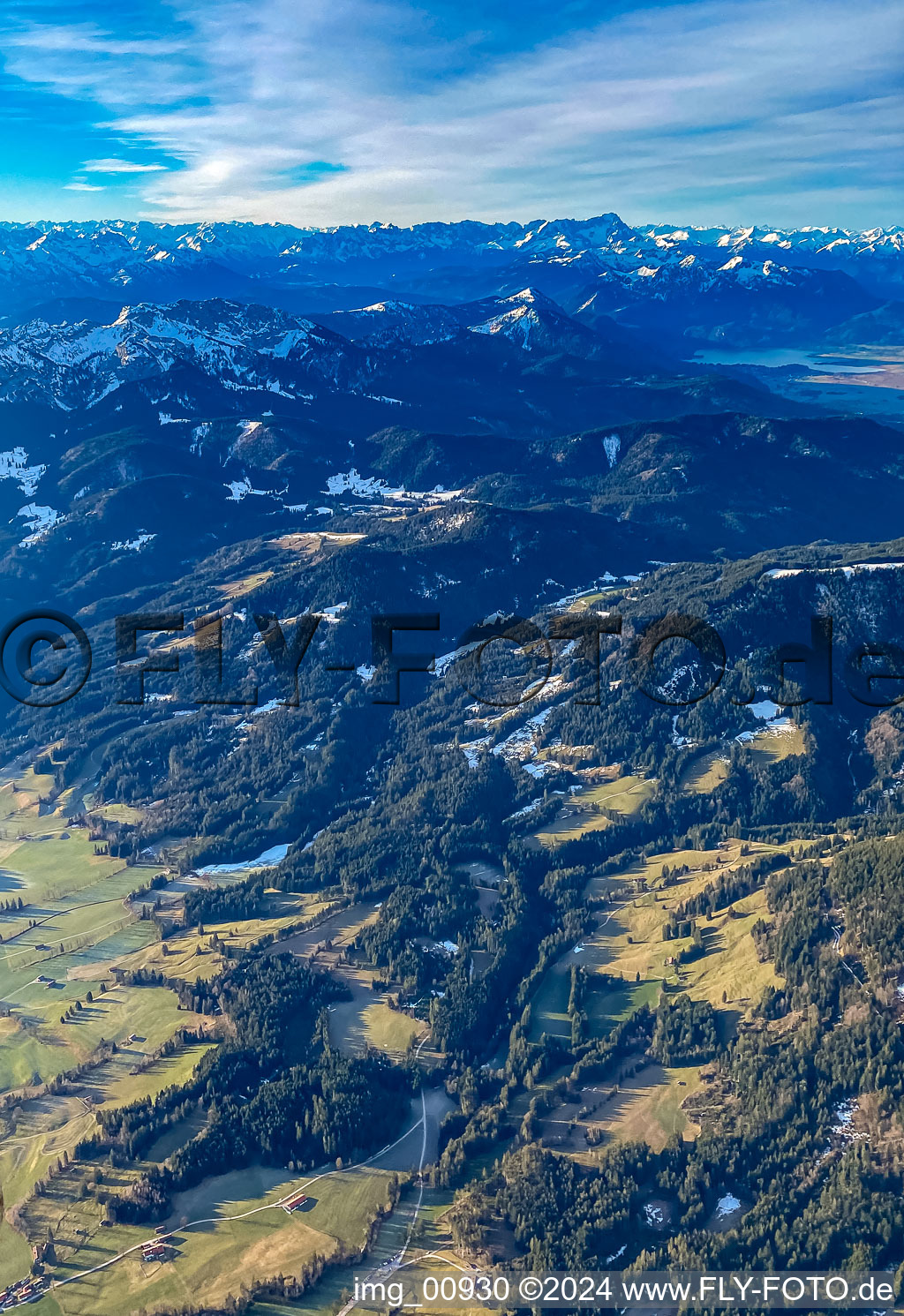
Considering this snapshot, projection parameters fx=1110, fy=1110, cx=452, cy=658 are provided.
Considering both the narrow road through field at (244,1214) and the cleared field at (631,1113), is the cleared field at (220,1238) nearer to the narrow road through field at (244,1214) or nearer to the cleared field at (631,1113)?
the narrow road through field at (244,1214)

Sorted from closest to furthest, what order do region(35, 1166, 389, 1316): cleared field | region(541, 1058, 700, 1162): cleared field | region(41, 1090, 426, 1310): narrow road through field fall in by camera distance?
region(35, 1166, 389, 1316): cleared field < region(41, 1090, 426, 1310): narrow road through field < region(541, 1058, 700, 1162): cleared field

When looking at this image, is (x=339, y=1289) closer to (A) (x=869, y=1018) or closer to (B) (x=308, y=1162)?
(B) (x=308, y=1162)

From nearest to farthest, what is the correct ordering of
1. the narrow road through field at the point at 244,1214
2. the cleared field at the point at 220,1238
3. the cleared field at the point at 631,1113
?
1. the cleared field at the point at 220,1238
2. the narrow road through field at the point at 244,1214
3. the cleared field at the point at 631,1113

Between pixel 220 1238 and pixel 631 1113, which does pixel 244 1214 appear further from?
pixel 631 1113

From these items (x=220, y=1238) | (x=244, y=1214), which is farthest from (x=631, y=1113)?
(x=220, y=1238)

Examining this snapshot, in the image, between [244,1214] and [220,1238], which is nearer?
[220,1238]

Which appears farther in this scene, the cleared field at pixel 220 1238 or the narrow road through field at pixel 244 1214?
the narrow road through field at pixel 244 1214

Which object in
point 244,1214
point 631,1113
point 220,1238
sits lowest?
point 220,1238

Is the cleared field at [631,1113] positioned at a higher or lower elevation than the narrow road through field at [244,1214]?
higher

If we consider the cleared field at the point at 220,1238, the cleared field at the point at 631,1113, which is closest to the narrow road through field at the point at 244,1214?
the cleared field at the point at 220,1238

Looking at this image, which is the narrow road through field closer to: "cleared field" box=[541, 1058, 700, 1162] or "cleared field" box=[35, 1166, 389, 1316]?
"cleared field" box=[35, 1166, 389, 1316]

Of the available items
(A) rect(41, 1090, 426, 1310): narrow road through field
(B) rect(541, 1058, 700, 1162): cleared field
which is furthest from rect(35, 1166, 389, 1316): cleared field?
A: (B) rect(541, 1058, 700, 1162): cleared field
